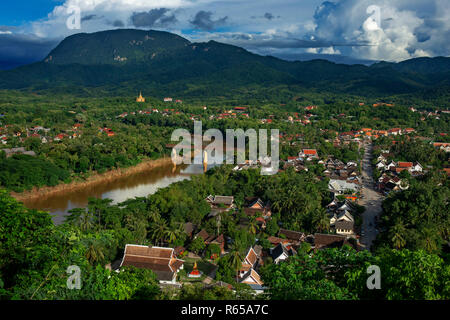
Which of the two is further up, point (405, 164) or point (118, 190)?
point (405, 164)

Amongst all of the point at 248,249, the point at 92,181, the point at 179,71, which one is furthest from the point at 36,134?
the point at 179,71

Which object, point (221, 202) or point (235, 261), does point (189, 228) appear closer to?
point (221, 202)

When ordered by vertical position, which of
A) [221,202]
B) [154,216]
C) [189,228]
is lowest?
[189,228]

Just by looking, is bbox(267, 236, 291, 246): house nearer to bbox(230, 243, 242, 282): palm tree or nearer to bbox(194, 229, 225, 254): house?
bbox(194, 229, 225, 254): house

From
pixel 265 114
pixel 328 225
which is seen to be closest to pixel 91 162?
pixel 328 225

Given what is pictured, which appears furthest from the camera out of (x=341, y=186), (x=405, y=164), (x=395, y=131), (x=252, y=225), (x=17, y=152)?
(x=395, y=131)

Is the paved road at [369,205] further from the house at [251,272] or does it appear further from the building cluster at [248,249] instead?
the house at [251,272]

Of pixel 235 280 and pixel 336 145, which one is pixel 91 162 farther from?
pixel 336 145
